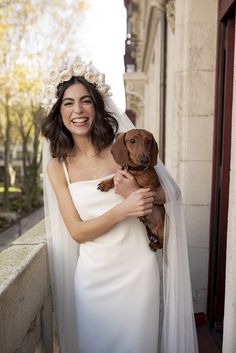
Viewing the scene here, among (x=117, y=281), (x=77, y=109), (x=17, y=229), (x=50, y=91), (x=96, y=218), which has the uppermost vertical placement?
(x=50, y=91)

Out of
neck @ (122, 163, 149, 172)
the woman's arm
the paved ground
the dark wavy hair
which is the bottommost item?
the paved ground

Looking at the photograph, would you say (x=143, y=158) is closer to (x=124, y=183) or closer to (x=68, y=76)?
(x=124, y=183)

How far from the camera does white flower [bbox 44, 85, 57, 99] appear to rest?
2264mm

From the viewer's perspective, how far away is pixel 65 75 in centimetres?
225

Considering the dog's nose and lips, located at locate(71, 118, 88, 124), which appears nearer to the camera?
the dog's nose

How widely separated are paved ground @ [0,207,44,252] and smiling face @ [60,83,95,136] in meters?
7.80

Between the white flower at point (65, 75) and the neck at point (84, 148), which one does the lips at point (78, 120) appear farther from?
the white flower at point (65, 75)

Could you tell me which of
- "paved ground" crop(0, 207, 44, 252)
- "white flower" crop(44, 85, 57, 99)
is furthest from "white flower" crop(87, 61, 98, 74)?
"paved ground" crop(0, 207, 44, 252)

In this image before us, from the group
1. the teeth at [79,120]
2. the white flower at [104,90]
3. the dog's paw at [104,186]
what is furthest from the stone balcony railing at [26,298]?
the white flower at [104,90]

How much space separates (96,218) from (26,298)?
0.57 meters

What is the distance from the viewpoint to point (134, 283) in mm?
2227

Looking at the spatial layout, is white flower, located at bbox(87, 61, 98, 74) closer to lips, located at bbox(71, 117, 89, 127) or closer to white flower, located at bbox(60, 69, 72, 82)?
white flower, located at bbox(60, 69, 72, 82)

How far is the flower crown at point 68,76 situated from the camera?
2.26 m

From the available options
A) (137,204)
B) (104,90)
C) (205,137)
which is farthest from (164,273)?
(205,137)
